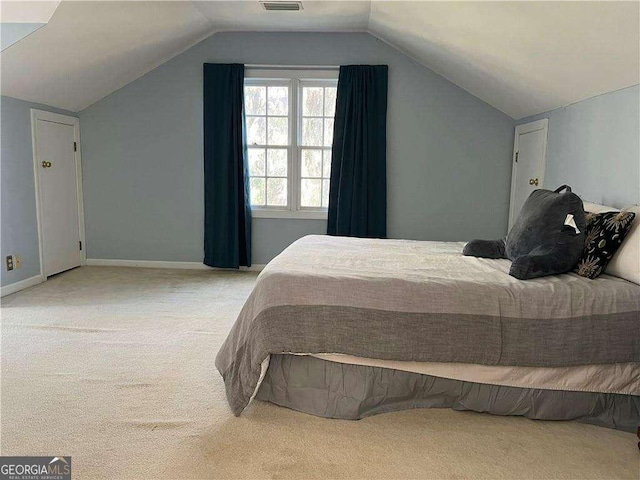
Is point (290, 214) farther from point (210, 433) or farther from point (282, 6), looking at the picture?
point (210, 433)

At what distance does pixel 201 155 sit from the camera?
4984mm

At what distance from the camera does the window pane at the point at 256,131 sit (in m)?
5.01

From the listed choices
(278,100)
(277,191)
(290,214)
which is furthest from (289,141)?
(290,214)

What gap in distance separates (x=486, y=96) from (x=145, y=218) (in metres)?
3.75

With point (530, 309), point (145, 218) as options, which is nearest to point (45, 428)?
point (530, 309)

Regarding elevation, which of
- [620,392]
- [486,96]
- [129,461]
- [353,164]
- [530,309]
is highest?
[486,96]

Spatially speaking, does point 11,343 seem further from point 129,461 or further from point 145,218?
point 145,218

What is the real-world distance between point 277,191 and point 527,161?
2.51 m

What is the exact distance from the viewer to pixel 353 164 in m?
4.77

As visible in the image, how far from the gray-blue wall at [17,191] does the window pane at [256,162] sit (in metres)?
2.01

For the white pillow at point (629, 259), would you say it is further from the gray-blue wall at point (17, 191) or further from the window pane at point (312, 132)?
the gray-blue wall at point (17, 191)

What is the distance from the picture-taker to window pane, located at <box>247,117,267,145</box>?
501 centimetres

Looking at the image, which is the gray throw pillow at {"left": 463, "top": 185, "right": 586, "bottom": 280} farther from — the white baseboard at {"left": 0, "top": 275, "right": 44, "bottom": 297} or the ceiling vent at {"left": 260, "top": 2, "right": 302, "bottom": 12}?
the white baseboard at {"left": 0, "top": 275, "right": 44, "bottom": 297}

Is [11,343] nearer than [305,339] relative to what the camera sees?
No
